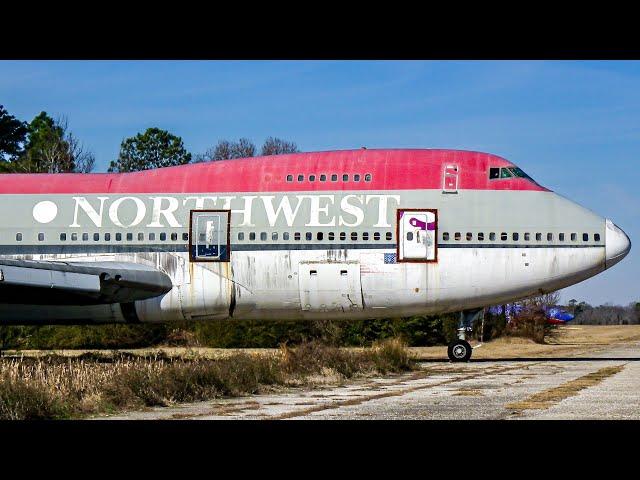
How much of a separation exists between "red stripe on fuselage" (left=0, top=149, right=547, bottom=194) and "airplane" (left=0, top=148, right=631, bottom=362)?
4 centimetres

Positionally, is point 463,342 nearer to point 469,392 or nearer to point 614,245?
point 614,245

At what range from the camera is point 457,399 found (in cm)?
1589

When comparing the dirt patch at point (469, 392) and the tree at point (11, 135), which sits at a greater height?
the tree at point (11, 135)

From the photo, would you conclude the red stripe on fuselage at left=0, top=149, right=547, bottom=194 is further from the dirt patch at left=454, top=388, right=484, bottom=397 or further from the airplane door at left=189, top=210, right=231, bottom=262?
the dirt patch at left=454, top=388, right=484, bottom=397

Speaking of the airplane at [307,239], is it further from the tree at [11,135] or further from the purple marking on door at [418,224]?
the tree at [11,135]

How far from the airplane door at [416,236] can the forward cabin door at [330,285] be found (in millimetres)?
1271

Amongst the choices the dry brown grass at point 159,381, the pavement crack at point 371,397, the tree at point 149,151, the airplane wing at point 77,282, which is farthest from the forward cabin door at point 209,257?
the tree at point 149,151

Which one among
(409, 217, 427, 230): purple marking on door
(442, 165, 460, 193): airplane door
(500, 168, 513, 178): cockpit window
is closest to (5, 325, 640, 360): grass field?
(409, 217, 427, 230): purple marking on door

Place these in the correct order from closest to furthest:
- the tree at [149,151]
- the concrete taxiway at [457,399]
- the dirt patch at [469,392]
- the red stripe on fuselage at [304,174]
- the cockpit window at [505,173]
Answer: the concrete taxiway at [457,399]
the dirt patch at [469,392]
the red stripe on fuselage at [304,174]
the cockpit window at [505,173]
the tree at [149,151]

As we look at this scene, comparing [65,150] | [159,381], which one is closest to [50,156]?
[65,150]

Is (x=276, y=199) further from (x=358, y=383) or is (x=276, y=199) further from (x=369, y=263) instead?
(x=358, y=383)

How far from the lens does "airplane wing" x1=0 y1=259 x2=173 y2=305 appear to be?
922 inches

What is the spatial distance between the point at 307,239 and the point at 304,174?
1761mm

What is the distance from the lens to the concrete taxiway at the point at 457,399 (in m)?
13.6
